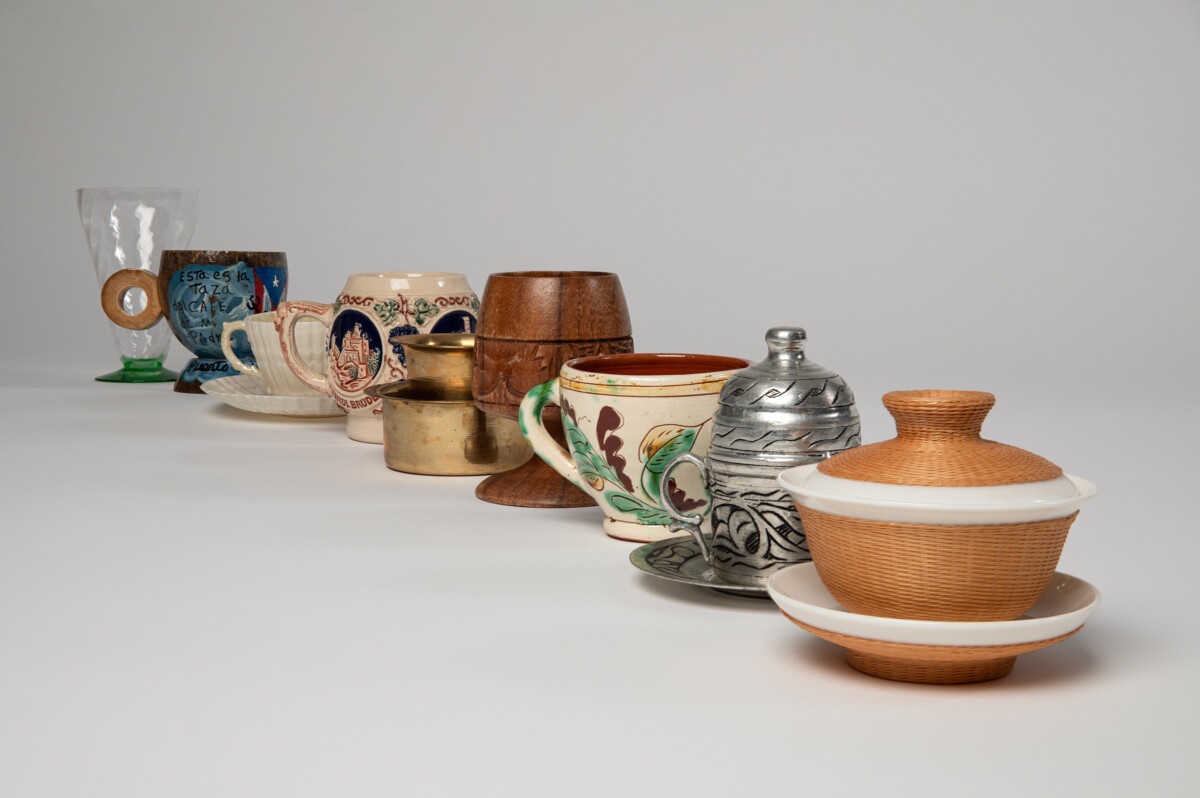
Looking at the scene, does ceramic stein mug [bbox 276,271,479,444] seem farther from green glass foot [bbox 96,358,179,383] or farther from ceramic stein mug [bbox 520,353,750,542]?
green glass foot [bbox 96,358,179,383]

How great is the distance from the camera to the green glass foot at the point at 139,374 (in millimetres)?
3238

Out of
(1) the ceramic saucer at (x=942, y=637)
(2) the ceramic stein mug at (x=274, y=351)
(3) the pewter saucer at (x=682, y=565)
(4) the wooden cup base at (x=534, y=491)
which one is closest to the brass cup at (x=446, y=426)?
(4) the wooden cup base at (x=534, y=491)

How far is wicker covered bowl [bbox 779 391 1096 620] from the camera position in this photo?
1.08 metres

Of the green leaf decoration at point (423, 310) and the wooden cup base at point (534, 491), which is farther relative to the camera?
the green leaf decoration at point (423, 310)

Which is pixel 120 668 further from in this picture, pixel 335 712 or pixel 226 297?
pixel 226 297

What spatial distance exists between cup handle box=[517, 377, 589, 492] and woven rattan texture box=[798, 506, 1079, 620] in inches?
23.8

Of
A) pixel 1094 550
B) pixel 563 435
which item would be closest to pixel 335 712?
pixel 563 435

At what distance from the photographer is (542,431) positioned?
1.71 m

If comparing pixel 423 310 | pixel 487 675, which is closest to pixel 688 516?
pixel 487 675

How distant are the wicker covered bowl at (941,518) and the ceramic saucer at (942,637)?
0.10ft

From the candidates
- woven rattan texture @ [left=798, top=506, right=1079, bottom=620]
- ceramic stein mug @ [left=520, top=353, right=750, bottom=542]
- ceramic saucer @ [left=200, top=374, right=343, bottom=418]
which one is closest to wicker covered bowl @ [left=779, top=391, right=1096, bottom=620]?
woven rattan texture @ [left=798, top=506, right=1079, bottom=620]

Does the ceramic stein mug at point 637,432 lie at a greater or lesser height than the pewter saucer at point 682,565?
greater

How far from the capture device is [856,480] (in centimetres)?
113

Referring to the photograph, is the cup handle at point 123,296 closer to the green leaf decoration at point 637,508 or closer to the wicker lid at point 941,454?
the green leaf decoration at point 637,508
